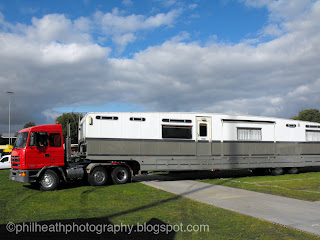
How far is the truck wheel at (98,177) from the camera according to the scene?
15.4 m

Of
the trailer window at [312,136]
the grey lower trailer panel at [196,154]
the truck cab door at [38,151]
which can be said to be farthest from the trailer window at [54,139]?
the trailer window at [312,136]

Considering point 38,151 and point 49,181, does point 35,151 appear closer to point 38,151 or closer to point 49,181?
point 38,151

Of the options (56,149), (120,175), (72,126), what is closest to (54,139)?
(56,149)

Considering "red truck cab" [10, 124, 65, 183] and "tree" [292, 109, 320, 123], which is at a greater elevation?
"tree" [292, 109, 320, 123]

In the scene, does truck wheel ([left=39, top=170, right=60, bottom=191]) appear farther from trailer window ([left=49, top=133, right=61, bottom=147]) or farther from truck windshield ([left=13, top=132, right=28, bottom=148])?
truck windshield ([left=13, top=132, right=28, bottom=148])

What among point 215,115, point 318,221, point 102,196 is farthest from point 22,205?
point 215,115

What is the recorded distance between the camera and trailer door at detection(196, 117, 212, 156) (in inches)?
679

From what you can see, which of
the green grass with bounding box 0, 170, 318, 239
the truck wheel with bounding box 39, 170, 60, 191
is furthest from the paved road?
the truck wheel with bounding box 39, 170, 60, 191

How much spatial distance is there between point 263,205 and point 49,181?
9.37m

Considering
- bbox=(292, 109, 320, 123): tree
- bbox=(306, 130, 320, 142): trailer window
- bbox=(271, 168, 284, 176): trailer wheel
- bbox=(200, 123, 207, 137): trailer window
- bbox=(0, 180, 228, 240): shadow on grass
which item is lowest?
bbox=(271, 168, 284, 176): trailer wheel

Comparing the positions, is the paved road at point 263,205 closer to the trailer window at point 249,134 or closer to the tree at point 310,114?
the trailer window at point 249,134

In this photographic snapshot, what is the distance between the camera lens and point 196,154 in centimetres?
1712

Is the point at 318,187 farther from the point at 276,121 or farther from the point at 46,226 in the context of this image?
the point at 46,226

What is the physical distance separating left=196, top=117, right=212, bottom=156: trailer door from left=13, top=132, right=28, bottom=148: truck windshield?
8.79m
